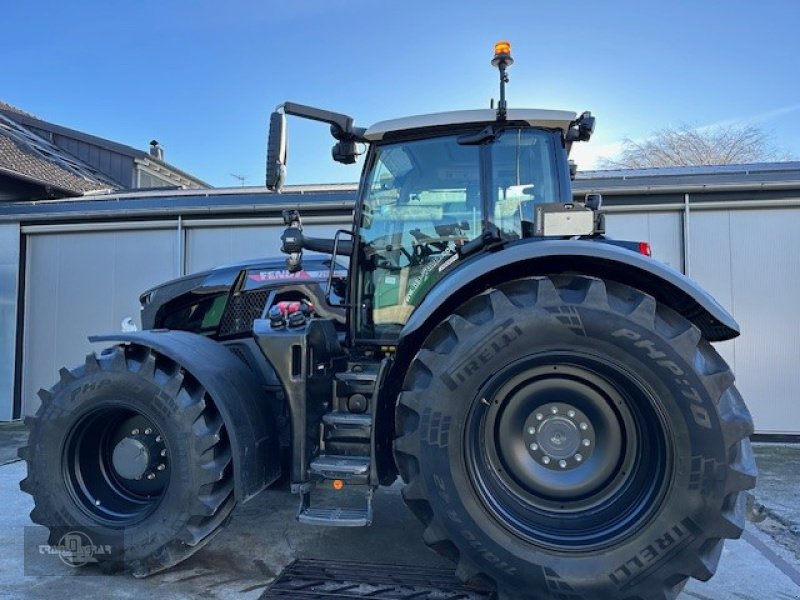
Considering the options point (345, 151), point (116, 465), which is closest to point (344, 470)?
point (116, 465)

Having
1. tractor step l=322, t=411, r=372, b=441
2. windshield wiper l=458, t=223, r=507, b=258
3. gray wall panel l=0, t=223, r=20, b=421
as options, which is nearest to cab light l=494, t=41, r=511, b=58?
windshield wiper l=458, t=223, r=507, b=258

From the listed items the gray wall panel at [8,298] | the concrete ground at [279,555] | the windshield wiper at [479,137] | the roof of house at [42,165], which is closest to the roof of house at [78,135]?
the roof of house at [42,165]

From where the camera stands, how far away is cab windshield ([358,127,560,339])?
125 inches

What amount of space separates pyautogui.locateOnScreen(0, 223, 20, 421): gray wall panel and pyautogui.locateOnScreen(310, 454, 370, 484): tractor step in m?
7.96

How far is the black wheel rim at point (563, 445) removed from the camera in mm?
2457

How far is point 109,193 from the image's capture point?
1144 cm

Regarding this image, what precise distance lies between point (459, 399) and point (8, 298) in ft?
29.2

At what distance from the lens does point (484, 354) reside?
2439 millimetres

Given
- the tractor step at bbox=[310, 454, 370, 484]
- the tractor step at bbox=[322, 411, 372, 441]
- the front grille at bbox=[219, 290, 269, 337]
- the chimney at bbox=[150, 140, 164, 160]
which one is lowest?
the tractor step at bbox=[310, 454, 370, 484]

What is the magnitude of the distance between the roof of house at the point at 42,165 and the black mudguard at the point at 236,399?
8947mm

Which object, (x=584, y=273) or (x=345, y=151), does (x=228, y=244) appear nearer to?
(x=345, y=151)

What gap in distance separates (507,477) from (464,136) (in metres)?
1.89

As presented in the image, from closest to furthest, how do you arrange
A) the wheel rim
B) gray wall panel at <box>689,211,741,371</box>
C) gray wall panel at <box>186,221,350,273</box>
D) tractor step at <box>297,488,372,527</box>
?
tractor step at <box>297,488,372,527</box> → the wheel rim → gray wall panel at <box>689,211,741,371</box> → gray wall panel at <box>186,221,350,273</box>

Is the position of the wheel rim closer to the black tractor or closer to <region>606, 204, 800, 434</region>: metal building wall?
the black tractor
